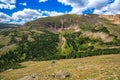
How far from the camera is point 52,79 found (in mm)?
57375

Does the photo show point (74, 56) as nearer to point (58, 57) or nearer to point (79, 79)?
point (58, 57)

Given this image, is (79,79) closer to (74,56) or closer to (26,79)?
(26,79)

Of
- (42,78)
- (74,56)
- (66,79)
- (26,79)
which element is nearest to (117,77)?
(66,79)

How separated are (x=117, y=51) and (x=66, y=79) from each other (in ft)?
424

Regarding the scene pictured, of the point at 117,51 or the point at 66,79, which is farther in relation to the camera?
the point at 117,51

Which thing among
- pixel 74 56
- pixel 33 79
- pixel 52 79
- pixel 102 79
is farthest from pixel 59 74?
pixel 74 56

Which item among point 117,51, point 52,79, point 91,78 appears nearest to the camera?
point 91,78

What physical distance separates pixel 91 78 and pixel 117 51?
5119 inches

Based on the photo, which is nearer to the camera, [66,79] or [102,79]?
[102,79]

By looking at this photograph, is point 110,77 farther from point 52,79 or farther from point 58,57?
point 58,57

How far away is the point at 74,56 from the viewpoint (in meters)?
176

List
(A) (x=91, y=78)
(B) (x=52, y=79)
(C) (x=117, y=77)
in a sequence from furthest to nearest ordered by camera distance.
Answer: (B) (x=52, y=79) → (A) (x=91, y=78) → (C) (x=117, y=77)

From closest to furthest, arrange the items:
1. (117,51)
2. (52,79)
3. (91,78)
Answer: (91,78), (52,79), (117,51)

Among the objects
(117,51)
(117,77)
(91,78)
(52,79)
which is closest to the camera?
(117,77)
